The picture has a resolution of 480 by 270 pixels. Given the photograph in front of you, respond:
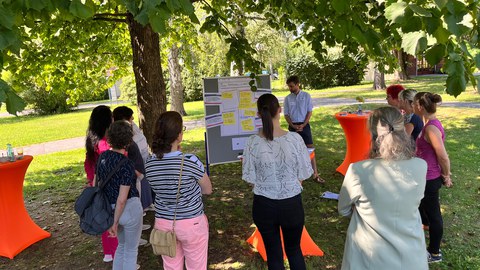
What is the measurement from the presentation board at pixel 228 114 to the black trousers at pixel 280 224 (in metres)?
3.60

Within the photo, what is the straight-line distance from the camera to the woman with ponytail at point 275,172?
263cm

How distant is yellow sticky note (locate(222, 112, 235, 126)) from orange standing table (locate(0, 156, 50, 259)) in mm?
3296

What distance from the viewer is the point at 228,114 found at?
6.59 m

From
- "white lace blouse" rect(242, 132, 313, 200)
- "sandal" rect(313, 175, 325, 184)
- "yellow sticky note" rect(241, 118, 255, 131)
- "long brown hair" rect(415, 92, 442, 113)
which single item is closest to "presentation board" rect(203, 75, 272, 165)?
"yellow sticky note" rect(241, 118, 255, 131)

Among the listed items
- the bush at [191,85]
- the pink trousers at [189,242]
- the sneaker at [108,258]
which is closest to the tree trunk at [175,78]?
the bush at [191,85]

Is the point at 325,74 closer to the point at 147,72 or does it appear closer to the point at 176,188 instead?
the point at 147,72

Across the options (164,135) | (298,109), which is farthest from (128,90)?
(164,135)

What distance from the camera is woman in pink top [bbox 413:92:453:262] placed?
3.29 m

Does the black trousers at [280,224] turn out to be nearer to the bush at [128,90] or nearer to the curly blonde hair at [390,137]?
the curly blonde hair at [390,137]

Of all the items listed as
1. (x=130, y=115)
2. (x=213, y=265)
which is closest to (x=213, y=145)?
(x=130, y=115)

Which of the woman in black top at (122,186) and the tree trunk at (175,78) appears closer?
the woman in black top at (122,186)

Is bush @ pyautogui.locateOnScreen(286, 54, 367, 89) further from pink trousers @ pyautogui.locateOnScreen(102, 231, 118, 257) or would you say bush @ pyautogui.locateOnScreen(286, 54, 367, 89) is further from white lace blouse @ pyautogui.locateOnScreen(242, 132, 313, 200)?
white lace blouse @ pyautogui.locateOnScreen(242, 132, 313, 200)

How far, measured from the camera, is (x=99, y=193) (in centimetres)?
286

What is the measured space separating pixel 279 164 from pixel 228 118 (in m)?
4.05
